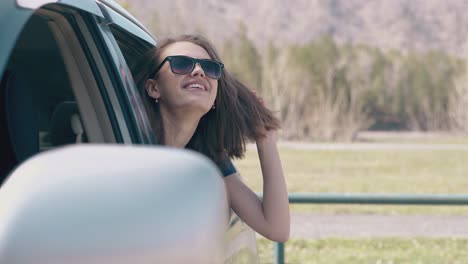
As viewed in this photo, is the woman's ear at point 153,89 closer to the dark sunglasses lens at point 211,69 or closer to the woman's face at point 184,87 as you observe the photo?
the woman's face at point 184,87

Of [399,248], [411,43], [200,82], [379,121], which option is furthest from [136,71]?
→ [411,43]

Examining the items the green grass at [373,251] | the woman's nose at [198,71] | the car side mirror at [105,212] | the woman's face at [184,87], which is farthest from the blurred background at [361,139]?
the car side mirror at [105,212]

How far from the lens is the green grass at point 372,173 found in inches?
545

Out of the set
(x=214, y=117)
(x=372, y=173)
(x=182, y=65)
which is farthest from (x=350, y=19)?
(x=182, y=65)

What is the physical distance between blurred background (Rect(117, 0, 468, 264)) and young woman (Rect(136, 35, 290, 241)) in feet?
1.10

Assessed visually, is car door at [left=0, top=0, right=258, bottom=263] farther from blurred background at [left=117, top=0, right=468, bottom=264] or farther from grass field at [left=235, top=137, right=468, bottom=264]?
grass field at [left=235, top=137, right=468, bottom=264]

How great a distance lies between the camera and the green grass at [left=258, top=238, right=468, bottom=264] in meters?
8.59

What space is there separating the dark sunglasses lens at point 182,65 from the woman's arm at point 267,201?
493 millimetres

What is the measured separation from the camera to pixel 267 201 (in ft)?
8.91

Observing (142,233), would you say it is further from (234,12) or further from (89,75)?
(234,12)

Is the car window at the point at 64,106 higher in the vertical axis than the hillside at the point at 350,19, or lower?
higher

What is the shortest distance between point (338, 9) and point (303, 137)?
60.1m

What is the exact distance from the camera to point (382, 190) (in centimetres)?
1565

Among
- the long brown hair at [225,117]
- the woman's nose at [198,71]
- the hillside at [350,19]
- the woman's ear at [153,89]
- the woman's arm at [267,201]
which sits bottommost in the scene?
the hillside at [350,19]
